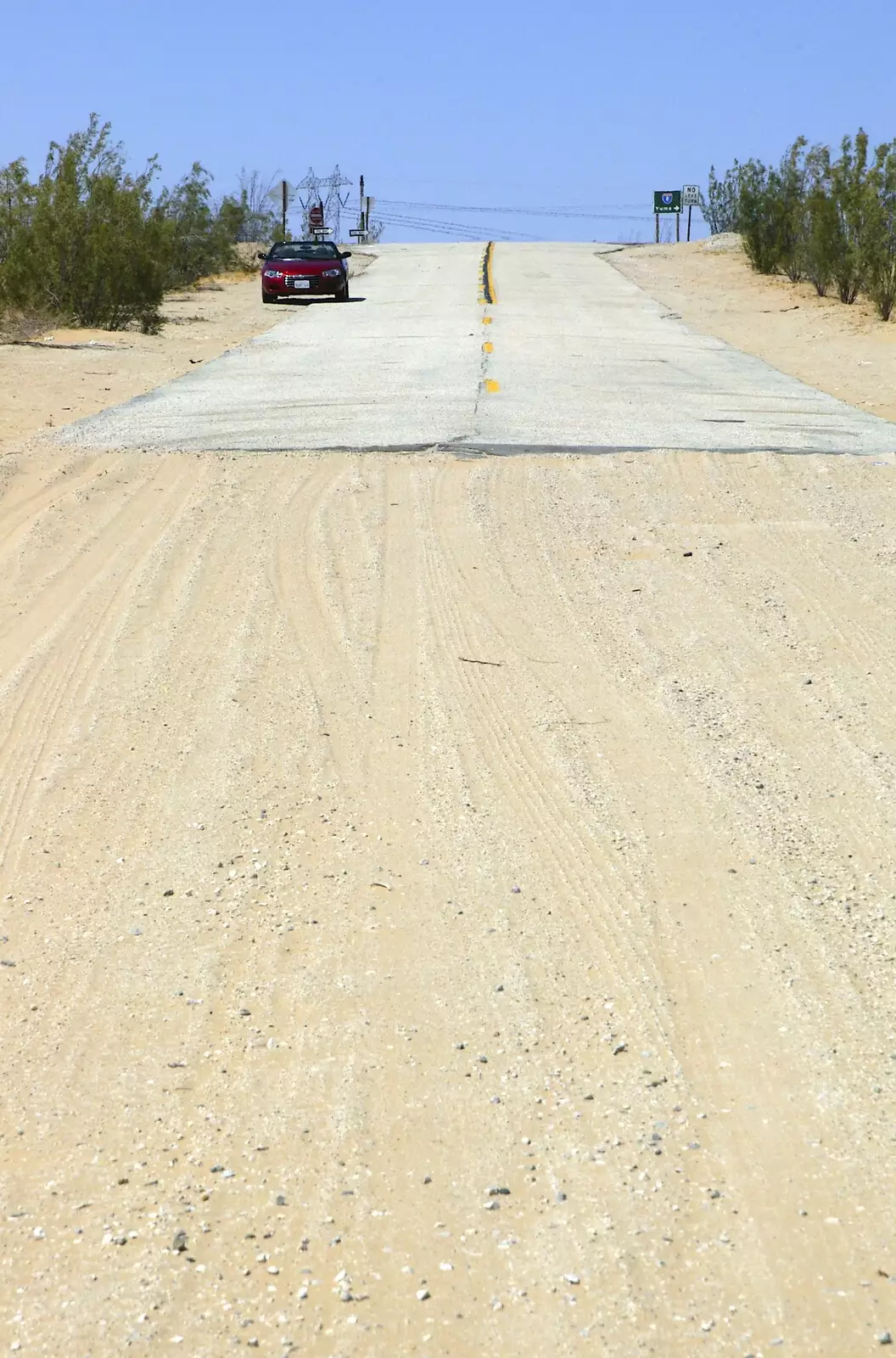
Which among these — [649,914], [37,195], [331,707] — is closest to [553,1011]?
[649,914]

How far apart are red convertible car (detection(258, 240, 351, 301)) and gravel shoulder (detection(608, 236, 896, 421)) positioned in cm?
770

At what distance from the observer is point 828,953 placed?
16.2 ft

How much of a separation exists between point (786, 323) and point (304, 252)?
12486 millimetres

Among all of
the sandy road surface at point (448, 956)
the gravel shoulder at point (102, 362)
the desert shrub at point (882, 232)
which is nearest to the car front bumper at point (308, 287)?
the gravel shoulder at point (102, 362)

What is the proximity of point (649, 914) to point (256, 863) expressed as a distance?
56.3 inches

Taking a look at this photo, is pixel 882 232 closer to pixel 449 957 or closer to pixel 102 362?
pixel 102 362

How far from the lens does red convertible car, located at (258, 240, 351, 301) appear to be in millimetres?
36719

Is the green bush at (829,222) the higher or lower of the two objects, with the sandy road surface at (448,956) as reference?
higher

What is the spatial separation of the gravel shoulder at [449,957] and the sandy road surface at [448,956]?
0.04 feet

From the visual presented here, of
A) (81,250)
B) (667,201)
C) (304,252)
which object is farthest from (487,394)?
(667,201)

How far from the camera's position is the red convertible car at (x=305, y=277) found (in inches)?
1446

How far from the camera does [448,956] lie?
196 inches

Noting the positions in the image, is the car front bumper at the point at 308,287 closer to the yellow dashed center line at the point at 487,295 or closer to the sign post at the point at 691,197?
the yellow dashed center line at the point at 487,295

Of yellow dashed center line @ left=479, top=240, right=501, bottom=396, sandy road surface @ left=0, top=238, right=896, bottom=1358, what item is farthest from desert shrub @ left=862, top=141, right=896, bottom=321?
sandy road surface @ left=0, top=238, right=896, bottom=1358
